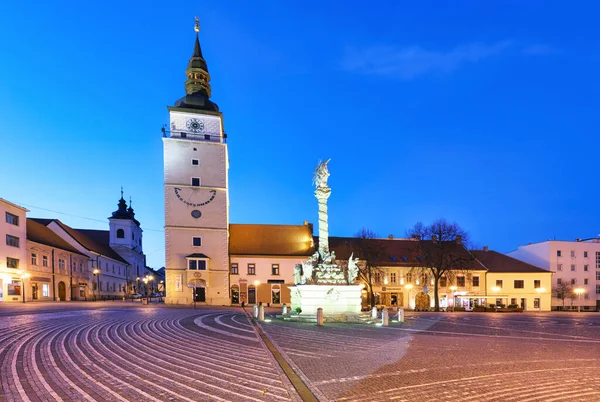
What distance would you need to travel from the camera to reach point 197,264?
43875mm

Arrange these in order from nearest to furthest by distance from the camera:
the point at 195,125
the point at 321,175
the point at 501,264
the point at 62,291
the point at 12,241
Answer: the point at 321,175 < the point at 12,241 < the point at 195,125 < the point at 62,291 < the point at 501,264

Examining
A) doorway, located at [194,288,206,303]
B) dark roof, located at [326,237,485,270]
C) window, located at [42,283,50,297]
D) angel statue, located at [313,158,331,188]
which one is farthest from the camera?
doorway, located at [194,288,206,303]

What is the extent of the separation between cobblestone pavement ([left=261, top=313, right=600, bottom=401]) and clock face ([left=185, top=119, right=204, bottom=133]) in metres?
36.1

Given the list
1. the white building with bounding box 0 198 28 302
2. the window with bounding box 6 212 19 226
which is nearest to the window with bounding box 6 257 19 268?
the white building with bounding box 0 198 28 302

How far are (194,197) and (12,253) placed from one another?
17.9 meters

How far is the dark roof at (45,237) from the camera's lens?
42.3 meters

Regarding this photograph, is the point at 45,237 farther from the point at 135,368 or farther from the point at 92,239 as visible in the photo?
the point at 135,368

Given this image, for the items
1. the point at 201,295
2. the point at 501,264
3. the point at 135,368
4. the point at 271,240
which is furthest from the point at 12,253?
the point at 501,264

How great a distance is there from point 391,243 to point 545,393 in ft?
146

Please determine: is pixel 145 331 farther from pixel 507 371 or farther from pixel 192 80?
pixel 192 80

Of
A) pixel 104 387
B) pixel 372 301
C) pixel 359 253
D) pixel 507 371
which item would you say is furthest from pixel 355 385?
pixel 359 253

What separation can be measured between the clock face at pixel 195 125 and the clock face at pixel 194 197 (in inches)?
286

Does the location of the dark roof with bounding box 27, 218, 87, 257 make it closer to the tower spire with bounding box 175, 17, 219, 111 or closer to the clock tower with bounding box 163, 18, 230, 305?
the clock tower with bounding box 163, 18, 230, 305

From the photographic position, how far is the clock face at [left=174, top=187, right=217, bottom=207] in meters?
44.8
